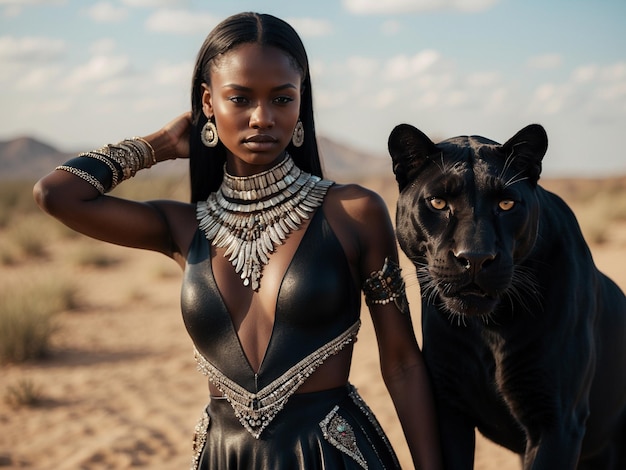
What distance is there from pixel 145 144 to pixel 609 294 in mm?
1773

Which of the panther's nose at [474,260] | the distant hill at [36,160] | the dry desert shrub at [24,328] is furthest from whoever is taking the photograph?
the distant hill at [36,160]

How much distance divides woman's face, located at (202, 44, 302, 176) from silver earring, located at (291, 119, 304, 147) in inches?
6.2

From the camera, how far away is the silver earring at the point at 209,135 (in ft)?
8.38

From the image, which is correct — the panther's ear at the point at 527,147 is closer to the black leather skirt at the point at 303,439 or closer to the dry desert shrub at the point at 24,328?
the black leather skirt at the point at 303,439

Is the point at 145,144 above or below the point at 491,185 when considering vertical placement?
above

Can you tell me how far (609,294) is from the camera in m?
2.75

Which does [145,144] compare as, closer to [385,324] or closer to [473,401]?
[385,324]

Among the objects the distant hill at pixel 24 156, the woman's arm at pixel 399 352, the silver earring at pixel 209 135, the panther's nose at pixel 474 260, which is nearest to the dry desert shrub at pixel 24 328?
the silver earring at pixel 209 135

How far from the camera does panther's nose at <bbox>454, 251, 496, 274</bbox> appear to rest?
2031mm

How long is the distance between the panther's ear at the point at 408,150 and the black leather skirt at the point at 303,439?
0.72 meters

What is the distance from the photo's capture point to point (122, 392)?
25.3 ft

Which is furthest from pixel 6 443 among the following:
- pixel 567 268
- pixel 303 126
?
pixel 567 268

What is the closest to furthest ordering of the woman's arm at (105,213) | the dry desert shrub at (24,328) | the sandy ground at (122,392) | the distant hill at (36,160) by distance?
the woman's arm at (105,213) < the sandy ground at (122,392) < the dry desert shrub at (24,328) < the distant hill at (36,160)

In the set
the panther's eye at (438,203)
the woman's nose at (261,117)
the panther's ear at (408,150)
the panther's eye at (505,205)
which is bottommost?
the panther's eye at (505,205)
